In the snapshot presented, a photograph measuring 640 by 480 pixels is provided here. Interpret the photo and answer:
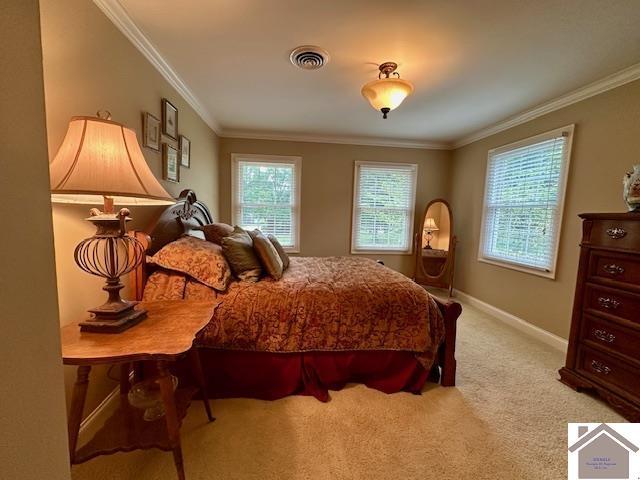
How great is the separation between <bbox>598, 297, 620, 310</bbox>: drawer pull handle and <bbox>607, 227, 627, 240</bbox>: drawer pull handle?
1.37 ft

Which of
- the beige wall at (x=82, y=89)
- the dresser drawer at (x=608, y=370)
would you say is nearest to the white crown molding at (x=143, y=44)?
the beige wall at (x=82, y=89)

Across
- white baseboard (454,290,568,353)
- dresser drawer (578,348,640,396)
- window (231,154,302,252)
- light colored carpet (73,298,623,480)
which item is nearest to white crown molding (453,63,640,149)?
dresser drawer (578,348,640,396)

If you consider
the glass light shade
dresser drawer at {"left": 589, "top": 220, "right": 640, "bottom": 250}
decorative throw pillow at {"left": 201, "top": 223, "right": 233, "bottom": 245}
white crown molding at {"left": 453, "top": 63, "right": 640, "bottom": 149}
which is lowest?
decorative throw pillow at {"left": 201, "top": 223, "right": 233, "bottom": 245}

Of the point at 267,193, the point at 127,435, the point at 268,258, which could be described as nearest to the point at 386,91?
the point at 268,258

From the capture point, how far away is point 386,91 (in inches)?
81.0

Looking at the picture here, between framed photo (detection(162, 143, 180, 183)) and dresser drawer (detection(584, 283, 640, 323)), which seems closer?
dresser drawer (detection(584, 283, 640, 323))

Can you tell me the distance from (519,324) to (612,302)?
4.85 ft

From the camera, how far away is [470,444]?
1.55m

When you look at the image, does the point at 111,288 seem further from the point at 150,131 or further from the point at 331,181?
the point at 331,181

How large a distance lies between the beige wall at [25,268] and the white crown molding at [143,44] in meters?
1.49

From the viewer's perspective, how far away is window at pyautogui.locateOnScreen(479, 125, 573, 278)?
9.32 feet

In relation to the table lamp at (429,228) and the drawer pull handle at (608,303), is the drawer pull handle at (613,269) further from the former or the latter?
the table lamp at (429,228)

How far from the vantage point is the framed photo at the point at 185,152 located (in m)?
2.71

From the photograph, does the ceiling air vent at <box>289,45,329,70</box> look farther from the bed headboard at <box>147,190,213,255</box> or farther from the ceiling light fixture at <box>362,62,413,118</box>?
the bed headboard at <box>147,190,213,255</box>
